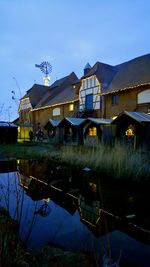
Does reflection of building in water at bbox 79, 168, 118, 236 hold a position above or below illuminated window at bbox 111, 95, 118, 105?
below

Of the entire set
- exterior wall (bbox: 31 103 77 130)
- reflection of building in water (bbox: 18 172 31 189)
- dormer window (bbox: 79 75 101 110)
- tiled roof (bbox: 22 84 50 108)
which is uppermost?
tiled roof (bbox: 22 84 50 108)

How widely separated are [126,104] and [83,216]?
17057mm

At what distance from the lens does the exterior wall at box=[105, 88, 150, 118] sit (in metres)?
19.0

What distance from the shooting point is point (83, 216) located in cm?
464

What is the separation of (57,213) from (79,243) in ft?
4.38

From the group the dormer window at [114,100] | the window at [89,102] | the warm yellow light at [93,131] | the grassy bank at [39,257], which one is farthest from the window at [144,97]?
the grassy bank at [39,257]

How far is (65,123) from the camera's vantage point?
23.9 m

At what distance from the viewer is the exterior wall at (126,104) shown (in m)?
19.0

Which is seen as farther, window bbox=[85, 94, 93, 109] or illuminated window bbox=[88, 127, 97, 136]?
window bbox=[85, 94, 93, 109]

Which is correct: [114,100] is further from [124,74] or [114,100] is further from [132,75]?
[124,74]

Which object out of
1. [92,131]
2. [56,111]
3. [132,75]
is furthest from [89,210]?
[56,111]

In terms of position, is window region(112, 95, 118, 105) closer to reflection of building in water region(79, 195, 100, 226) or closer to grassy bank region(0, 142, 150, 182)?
grassy bank region(0, 142, 150, 182)

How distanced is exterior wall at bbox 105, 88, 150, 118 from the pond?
12704 mm

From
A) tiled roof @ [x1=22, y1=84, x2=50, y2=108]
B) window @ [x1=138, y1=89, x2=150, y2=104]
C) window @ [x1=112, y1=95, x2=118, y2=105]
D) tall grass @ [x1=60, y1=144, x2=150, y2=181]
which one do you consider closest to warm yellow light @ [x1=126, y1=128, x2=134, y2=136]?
window @ [x1=138, y1=89, x2=150, y2=104]
